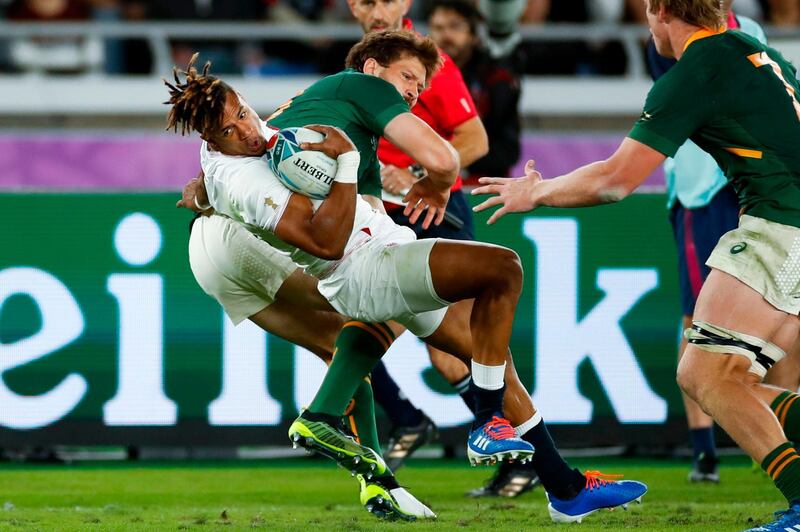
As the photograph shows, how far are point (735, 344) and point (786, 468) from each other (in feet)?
1.55

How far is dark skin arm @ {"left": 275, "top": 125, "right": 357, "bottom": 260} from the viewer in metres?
5.12

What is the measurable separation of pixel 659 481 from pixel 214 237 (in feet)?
9.16

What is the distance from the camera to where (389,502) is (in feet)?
18.4

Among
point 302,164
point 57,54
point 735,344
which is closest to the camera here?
point 735,344

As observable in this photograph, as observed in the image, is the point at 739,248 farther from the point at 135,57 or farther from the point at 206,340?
the point at 135,57

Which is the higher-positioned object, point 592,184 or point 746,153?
point 746,153

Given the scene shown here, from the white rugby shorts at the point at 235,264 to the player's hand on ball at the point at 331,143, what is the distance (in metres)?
0.98

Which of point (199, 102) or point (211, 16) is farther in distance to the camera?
point (211, 16)

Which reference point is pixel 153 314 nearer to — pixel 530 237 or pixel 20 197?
pixel 20 197

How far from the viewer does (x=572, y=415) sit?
25.9 feet

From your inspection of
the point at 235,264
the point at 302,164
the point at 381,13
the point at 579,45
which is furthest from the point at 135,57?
the point at 302,164

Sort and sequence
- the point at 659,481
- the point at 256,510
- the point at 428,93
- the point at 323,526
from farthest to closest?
1. the point at 659,481
2. the point at 428,93
3. the point at 256,510
4. the point at 323,526

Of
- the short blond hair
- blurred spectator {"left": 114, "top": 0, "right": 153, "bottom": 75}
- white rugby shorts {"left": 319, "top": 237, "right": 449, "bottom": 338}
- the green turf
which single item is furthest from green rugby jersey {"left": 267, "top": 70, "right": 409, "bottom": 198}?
blurred spectator {"left": 114, "top": 0, "right": 153, "bottom": 75}

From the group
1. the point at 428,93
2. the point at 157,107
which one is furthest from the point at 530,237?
the point at 157,107
